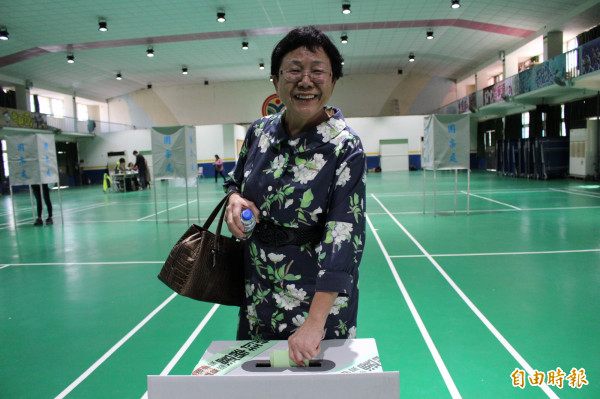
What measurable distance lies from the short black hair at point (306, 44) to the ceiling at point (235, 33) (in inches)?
637

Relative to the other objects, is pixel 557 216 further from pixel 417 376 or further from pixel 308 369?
pixel 308 369

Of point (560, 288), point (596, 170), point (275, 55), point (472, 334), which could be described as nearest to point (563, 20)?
point (596, 170)

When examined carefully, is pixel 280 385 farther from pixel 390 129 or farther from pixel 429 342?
pixel 390 129

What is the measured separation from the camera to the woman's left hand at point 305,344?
1.16 meters

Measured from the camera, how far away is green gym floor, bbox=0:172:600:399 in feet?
9.01

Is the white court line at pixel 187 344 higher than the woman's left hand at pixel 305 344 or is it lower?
lower

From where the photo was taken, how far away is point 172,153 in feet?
30.0

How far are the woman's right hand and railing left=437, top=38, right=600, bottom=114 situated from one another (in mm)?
15474

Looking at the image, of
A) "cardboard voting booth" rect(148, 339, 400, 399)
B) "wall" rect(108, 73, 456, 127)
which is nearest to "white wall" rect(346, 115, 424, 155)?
"wall" rect(108, 73, 456, 127)

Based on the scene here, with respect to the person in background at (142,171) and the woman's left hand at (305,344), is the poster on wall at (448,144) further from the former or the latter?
the person in background at (142,171)

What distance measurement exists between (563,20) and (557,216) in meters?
12.9

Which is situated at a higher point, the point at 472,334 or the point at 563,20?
the point at 563,20

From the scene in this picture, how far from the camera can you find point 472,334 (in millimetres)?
3275

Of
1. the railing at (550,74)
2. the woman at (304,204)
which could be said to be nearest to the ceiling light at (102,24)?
the railing at (550,74)
